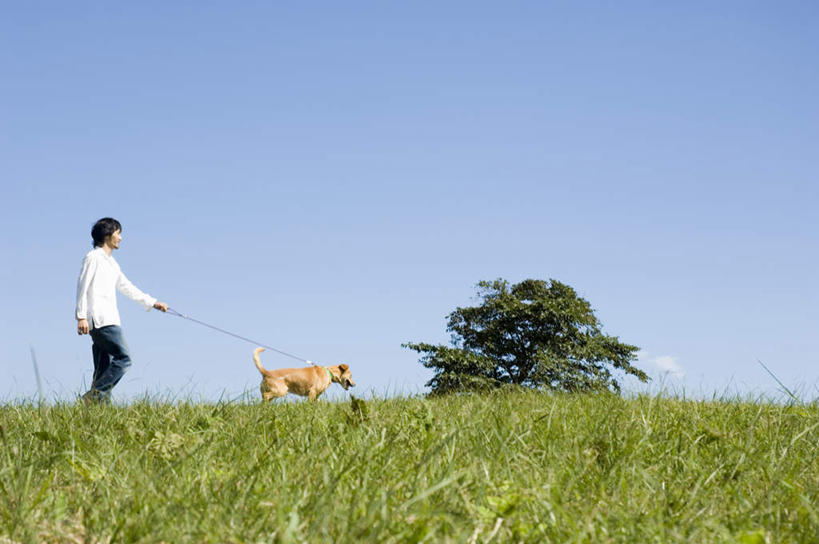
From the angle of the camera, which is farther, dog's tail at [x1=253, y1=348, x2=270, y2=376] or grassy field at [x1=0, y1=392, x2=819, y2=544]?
dog's tail at [x1=253, y1=348, x2=270, y2=376]

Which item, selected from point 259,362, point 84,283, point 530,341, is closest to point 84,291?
point 84,283

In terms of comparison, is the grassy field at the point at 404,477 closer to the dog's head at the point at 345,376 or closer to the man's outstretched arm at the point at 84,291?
the man's outstretched arm at the point at 84,291

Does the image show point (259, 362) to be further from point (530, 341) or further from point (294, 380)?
point (530, 341)

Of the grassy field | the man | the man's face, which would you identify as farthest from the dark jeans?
the grassy field

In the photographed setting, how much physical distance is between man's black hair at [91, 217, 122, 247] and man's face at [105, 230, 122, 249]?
0.11ft

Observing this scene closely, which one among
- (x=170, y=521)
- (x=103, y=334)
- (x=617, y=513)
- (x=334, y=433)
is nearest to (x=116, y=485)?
(x=170, y=521)

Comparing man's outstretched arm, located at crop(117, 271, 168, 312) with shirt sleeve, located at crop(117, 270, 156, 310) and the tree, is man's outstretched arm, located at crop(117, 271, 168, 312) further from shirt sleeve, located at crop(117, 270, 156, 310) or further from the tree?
the tree

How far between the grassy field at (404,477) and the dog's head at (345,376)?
9.50 meters

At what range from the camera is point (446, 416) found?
6.05 m

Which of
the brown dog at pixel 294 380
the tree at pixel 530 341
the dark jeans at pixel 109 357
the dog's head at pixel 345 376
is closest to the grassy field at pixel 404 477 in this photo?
the dark jeans at pixel 109 357

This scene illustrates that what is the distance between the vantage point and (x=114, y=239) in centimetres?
1079

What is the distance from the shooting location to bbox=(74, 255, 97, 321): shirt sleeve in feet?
33.6

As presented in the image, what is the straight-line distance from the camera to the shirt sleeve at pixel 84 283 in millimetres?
10234

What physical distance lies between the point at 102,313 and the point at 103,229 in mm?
1309
